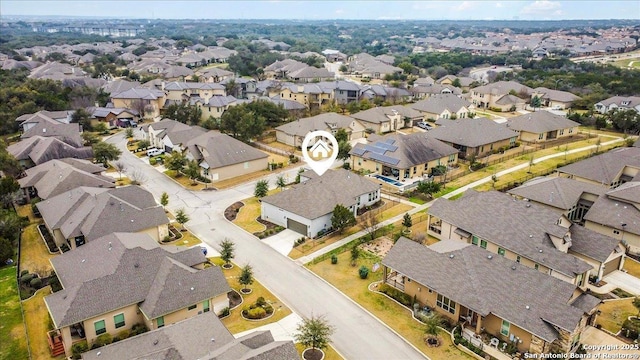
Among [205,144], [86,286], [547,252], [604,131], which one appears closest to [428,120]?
[604,131]

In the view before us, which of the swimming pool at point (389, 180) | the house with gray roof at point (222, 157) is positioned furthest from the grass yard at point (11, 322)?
the swimming pool at point (389, 180)

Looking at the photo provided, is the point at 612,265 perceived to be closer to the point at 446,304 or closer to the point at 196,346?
the point at 446,304

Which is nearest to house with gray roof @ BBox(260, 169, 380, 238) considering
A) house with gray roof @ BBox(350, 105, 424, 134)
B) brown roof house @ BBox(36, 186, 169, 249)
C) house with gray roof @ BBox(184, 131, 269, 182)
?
brown roof house @ BBox(36, 186, 169, 249)

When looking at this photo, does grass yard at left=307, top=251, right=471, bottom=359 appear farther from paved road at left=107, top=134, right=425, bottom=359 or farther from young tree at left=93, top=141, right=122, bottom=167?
young tree at left=93, top=141, right=122, bottom=167

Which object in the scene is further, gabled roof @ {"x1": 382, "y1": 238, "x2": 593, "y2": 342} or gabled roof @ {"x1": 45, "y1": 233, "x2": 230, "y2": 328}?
gabled roof @ {"x1": 45, "y1": 233, "x2": 230, "y2": 328}

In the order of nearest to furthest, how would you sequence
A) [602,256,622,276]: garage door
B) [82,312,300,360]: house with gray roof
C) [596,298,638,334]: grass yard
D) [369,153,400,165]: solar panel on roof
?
[82,312,300,360]: house with gray roof, [596,298,638,334]: grass yard, [602,256,622,276]: garage door, [369,153,400,165]: solar panel on roof

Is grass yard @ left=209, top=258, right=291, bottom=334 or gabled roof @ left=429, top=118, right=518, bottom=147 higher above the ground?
gabled roof @ left=429, top=118, right=518, bottom=147

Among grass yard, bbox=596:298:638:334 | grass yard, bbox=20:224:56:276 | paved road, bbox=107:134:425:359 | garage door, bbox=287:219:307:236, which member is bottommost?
grass yard, bbox=20:224:56:276

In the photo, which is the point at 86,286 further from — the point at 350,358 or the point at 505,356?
the point at 505,356
